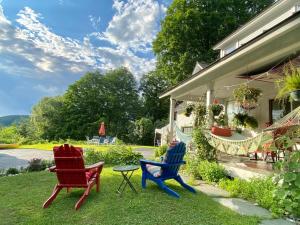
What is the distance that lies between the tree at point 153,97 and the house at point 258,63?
23816 millimetres

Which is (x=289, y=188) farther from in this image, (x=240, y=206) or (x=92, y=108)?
(x=92, y=108)

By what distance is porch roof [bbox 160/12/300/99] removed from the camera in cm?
418

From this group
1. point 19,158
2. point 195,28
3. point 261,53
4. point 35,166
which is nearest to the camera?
point 261,53

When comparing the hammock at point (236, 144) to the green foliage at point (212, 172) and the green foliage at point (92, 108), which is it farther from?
the green foliage at point (92, 108)

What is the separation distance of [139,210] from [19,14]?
1532cm

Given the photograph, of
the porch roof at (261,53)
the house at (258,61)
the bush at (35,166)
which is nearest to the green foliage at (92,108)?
the house at (258,61)

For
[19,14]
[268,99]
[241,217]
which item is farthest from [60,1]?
[241,217]

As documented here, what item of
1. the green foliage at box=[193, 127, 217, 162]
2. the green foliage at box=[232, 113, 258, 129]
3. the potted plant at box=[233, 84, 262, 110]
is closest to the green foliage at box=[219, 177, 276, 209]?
the green foliage at box=[193, 127, 217, 162]

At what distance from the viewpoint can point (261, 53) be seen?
5.20 metres

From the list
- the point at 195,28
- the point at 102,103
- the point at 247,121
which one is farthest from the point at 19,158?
the point at 102,103

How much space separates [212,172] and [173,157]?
153 cm

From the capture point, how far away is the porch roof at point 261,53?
13.7ft

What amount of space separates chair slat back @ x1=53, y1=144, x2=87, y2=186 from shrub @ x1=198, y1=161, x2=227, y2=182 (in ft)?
10.1

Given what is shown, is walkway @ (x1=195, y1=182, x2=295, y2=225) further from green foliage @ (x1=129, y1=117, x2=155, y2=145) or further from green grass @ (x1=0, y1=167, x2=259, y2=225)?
green foliage @ (x1=129, y1=117, x2=155, y2=145)
